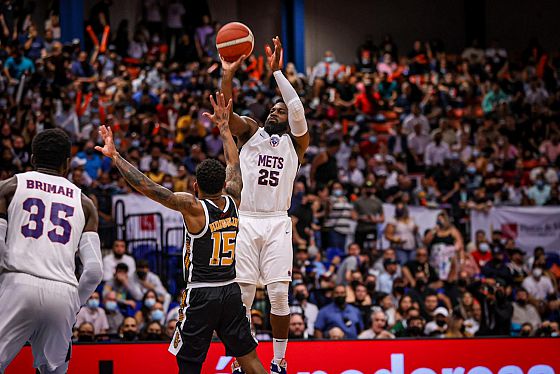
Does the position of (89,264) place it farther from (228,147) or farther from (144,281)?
(144,281)

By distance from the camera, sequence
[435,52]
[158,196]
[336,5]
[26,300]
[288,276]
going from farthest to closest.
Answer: [336,5]
[435,52]
[288,276]
[158,196]
[26,300]

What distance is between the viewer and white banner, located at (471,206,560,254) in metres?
16.6

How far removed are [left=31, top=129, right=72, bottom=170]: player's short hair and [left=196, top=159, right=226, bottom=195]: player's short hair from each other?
3.92ft

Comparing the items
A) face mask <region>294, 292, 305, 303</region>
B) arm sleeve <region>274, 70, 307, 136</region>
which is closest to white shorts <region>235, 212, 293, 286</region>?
arm sleeve <region>274, 70, 307, 136</region>

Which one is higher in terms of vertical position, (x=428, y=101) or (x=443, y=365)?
(x=428, y=101)

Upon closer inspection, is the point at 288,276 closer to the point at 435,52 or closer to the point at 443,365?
the point at 443,365

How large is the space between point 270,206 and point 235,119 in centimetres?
85

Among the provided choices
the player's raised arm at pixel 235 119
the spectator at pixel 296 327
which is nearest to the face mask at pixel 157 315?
the spectator at pixel 296 327

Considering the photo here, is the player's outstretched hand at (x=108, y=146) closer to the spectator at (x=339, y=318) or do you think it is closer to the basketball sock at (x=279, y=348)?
the basketball sock at (x=279, y=348)

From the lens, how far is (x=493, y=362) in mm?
9148

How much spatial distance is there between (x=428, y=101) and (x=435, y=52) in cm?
427

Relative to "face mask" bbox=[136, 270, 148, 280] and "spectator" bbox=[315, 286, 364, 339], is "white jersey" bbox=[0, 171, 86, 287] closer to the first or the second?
"spectator" bbox=[315, 286, 364, 339]

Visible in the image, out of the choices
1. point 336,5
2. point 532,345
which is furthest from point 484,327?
point 336,5

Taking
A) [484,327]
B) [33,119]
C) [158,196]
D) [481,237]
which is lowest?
[484,327]
